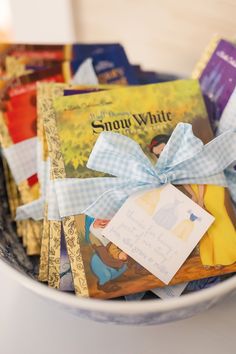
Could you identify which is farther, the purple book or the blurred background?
the blurred background

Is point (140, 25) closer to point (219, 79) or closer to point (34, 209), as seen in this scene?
point (219, 79)

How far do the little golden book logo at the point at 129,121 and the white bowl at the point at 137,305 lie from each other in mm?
194

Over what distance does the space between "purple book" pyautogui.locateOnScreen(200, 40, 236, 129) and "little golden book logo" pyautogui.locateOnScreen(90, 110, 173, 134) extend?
0.08 m

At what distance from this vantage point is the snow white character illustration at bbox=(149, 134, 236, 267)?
0.48 metres

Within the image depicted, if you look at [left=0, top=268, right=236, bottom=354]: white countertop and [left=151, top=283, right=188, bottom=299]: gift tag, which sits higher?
[left=151, top=283, right=188, bottom=299]: gift tag

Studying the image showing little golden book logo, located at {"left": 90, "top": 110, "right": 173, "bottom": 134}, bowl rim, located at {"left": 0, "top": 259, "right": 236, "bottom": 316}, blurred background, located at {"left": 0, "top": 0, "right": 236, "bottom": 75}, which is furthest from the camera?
blurred background, located at {"left": 0, "top": 0, "right": 236, "bottom": 75}

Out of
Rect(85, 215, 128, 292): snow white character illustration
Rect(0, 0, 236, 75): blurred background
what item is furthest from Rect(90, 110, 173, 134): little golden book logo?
Rect(0, 0, 236, 75): blurred background

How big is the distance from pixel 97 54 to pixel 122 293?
1.22ft

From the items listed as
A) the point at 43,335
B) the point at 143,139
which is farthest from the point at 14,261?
the point at 143,139

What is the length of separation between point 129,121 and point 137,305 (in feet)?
0.74

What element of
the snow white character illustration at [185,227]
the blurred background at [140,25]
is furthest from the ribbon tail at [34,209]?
the blurred background at [140,25]

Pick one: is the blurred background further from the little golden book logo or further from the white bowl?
the white bowl

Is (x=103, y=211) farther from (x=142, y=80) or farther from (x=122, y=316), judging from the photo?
(x=142, y=80)

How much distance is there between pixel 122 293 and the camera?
0.46 m
